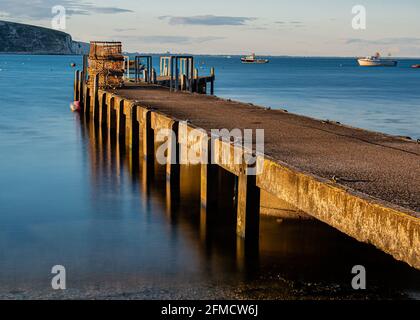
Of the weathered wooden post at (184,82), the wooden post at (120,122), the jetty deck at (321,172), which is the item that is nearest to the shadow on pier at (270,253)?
the jetty deck at (321,172)

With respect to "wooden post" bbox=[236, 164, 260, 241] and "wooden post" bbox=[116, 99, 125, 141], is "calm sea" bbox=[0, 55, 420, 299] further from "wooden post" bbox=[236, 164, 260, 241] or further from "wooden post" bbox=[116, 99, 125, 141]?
"wooden post" bbox=[116, 99, 125, 141]

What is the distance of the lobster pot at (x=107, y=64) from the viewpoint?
3956cm

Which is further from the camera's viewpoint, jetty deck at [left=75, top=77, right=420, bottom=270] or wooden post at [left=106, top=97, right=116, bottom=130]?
wooden post at [left=106, top=97, right=116, bottom=130]

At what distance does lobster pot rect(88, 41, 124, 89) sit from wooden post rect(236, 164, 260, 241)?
84.9 feet

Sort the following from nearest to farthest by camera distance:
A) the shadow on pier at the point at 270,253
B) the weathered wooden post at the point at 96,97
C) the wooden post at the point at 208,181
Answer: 1. the shadow on pier at the point at 270,253
2. the wooden post at the point at 208,181
3. the weathered wooden post at the point at 96,97

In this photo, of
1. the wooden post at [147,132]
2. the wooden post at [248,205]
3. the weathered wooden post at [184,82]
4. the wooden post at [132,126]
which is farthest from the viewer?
the weathered wooden post at [184,82]

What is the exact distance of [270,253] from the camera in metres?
14.9

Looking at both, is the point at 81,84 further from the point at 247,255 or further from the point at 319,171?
the point at 319,171

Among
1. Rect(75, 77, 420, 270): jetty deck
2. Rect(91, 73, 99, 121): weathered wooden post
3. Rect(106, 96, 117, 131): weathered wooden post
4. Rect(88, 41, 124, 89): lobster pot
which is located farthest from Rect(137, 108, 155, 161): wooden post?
Rect(88, 41, 124, 89): lobster pot

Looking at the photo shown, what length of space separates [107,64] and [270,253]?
27.8 meters

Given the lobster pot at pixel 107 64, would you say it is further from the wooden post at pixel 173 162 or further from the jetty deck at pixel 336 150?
the wooden post at pixel 173 162

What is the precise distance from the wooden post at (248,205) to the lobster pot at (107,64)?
2587 cm

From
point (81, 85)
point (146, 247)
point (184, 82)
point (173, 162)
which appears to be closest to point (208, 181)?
point (146, 247)

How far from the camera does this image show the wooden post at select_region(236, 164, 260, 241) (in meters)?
14.2
